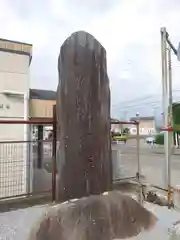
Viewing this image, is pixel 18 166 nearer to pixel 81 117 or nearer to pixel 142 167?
pixel 81 117

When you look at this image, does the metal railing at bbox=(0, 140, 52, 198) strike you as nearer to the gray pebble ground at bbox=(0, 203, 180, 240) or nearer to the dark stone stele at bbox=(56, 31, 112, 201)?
the gray pebble ground at bbox=(0, 203, 180, 240)

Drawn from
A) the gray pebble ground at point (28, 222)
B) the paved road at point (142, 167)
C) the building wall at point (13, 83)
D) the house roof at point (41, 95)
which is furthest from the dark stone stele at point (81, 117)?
the house roof at point (41, 95)

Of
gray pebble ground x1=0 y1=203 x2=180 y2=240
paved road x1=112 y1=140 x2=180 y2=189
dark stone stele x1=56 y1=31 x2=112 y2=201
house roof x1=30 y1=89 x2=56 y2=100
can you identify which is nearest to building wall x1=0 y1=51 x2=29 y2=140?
house roof x1=30 y1=89 x2=56 y2=100

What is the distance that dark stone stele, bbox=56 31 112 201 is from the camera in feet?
8.84

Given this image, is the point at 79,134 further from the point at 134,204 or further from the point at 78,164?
the point at 134,204

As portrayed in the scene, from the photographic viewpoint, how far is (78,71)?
8.84 ft

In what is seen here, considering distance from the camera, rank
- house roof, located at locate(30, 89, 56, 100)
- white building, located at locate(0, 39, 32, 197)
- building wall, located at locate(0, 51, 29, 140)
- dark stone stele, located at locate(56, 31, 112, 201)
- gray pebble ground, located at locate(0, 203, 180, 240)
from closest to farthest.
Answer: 1. dark stone stele, located at locate(56, 31, 112, 201)
2. gray pebble ground, located at locate(0, 203, 180, 240)
3. white building, located at locate(0, 39, 32, 197)
4. building wall, located at locate(0, 51, 29, 140)
5. house roof, located at locate(30, 89, 56, 100)

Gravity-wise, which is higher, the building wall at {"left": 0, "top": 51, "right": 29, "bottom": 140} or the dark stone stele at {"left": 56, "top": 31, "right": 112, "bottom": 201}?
the building wall at {"left": 0, "top": 51, "right": 29, "bottom": 140}

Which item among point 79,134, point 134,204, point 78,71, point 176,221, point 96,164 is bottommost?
point 176,221

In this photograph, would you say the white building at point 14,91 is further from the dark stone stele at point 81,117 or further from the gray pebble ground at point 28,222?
the dark stone stele at point 81,117

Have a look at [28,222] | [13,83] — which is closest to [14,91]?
[13,83]

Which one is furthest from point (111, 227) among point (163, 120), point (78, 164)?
point (163, 120)

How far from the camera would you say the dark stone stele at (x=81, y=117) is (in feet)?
8.84

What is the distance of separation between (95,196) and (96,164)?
28cm
